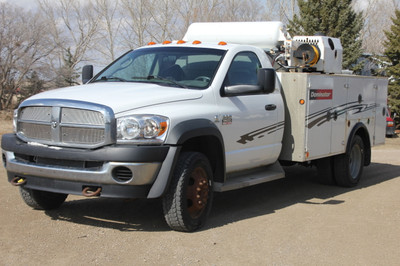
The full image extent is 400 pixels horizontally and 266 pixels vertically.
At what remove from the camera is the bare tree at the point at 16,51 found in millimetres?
23047

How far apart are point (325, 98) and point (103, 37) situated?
32.5m

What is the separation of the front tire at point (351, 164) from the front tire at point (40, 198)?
14.7 feet

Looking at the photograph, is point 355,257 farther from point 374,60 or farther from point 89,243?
point 374,60

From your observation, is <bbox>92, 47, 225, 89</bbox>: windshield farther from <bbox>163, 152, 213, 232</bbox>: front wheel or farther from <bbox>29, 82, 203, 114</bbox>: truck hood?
<bbox>163, 152, 213, 232</bbox>: front wheel

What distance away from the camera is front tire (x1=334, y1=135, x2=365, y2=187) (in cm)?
899

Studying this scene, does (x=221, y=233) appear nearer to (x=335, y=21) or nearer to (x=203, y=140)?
(x=203, y=140)

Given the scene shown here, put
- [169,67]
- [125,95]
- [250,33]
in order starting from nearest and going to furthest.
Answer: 1. [125,95]
2. [169,67]
3. [250,33]

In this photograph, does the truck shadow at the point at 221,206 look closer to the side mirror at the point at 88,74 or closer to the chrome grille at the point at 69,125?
the chrome grille at the point at 69,125

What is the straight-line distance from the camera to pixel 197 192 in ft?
19.6

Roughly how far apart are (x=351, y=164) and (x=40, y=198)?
5.25m

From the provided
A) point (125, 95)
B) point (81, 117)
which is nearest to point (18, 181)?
point (81, 117)

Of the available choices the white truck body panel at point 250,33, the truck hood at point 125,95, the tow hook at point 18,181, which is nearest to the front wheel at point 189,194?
the truck hood at point 125,95

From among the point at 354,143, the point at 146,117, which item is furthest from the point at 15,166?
the point at 354,143

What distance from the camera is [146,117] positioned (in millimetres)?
5465
